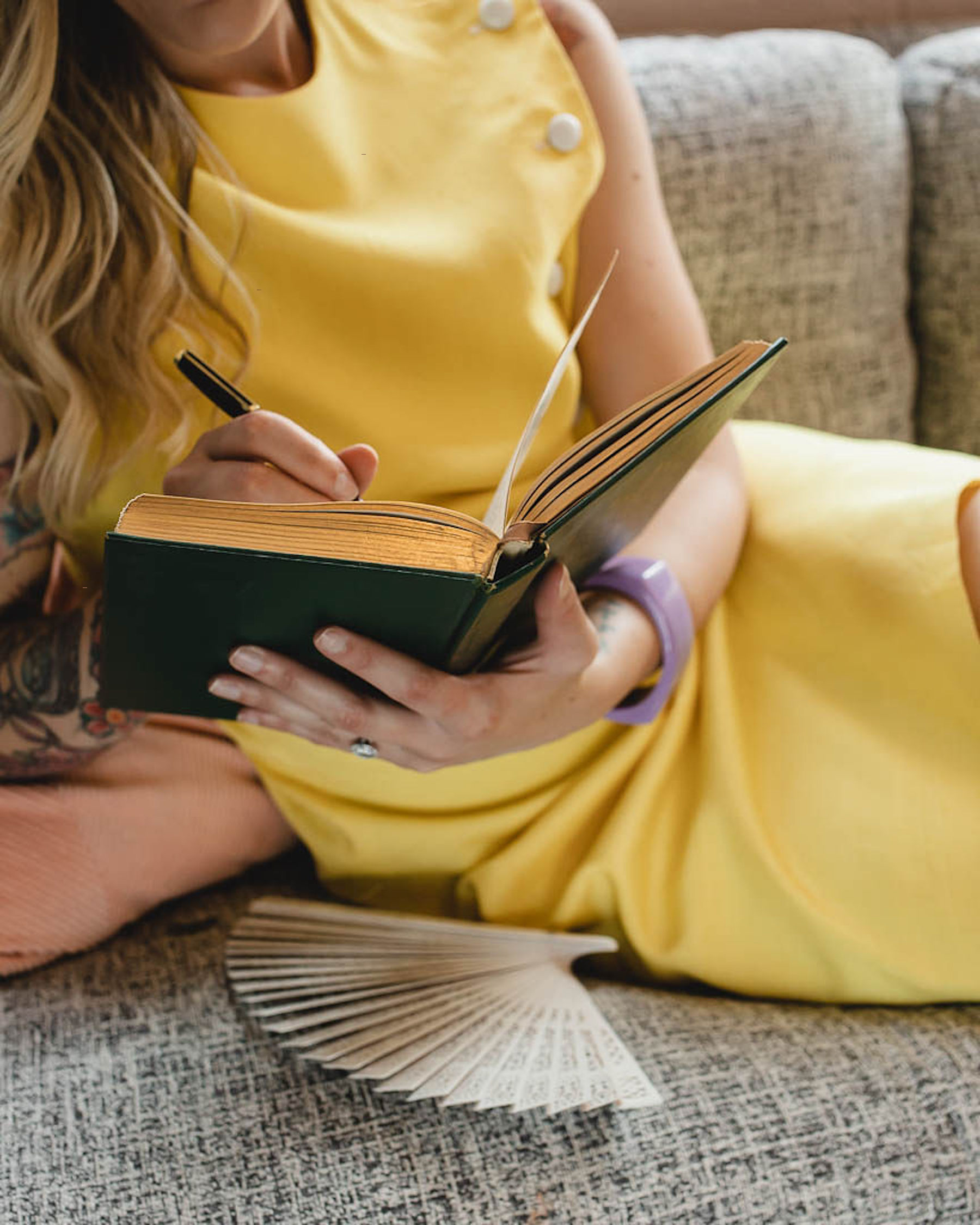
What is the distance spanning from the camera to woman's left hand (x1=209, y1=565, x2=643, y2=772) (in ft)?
2.05

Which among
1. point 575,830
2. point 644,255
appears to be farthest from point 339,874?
point 644,255

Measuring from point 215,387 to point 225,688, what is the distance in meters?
0.18

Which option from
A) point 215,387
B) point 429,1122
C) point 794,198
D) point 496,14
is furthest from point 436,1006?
point 794,198

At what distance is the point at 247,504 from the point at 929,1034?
0.62 meters

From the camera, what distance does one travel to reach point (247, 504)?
513 millimetres

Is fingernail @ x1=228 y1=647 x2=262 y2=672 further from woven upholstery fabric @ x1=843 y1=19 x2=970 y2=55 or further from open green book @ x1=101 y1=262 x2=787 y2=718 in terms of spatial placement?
woven upholstery fabric @ x1=843 y1=19 x2=970 y2=55

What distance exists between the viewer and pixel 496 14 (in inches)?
35.7

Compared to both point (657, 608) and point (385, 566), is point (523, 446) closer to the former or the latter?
point (385, 566)

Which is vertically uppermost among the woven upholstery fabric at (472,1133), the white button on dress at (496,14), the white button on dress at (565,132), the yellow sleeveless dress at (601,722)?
the white button on dress at (496,14)

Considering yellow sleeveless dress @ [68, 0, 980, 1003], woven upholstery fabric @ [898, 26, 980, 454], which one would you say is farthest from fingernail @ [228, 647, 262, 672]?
woven upholstery fabric @ [898, 26, 980, 454]

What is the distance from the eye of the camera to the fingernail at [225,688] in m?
0.66

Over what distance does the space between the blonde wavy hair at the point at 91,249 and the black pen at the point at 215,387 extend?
0.16 metres

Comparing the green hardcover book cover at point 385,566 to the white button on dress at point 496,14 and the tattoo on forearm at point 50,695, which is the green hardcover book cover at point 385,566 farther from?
the white button on dress at point 496,14

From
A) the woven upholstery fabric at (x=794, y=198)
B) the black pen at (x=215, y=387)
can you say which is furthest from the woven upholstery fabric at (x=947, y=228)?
the black pen at (x=215, y=387)
